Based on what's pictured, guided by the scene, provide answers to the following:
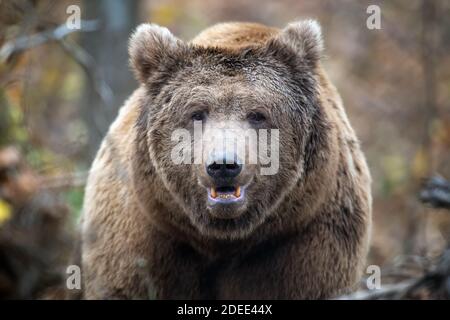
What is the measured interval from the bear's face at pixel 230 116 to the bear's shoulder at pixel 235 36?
0.55 ft

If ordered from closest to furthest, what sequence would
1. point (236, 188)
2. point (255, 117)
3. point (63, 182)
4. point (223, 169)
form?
point (223, 169) → point (236, 188) → point (255, 117) → point (63, 182)

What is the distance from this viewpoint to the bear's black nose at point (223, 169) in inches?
208

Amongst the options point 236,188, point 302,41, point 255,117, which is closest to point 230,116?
point 255,117

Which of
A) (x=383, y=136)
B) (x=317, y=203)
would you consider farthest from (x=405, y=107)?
(x=317, y=203)

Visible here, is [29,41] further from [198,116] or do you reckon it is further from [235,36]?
[198,116]

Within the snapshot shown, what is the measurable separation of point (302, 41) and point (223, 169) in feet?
4.24

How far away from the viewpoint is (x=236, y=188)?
5.54 m

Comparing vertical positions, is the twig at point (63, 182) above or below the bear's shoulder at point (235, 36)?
below

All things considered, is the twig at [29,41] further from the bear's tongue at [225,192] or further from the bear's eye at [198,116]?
the bear's tongue at [225,192]

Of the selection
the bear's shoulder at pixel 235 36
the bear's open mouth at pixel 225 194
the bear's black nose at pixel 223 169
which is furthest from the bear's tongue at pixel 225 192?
the bear's shoulder at pixel 235 36

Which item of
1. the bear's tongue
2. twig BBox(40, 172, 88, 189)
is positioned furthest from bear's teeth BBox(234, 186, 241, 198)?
twig BBox(40, 172, 88, 189)

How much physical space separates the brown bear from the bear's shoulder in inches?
0.6

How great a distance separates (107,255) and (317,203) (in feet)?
5.58

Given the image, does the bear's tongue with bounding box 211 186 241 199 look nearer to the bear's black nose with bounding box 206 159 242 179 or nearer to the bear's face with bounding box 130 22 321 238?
the bear's face with bounding box 130 22 321 238
